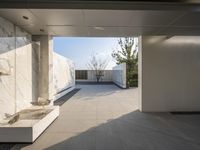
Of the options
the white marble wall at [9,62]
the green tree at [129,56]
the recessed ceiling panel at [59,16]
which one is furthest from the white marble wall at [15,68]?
the green tree at [129,56]

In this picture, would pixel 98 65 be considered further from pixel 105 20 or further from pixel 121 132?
pixel 121 132

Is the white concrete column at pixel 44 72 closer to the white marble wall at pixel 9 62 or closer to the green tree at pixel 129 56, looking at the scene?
the white marble wall at pixel 9 62

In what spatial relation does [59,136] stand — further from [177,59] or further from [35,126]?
[177,59]

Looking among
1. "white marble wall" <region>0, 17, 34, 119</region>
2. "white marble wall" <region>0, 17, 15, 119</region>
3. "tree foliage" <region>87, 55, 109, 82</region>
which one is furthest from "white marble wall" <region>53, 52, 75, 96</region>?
"tree foliage" <region>87, 55, 109, 82</region>

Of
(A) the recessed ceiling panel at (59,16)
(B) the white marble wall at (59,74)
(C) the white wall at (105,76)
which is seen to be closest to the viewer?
(A) the recessed ceiling panel at (59,16)

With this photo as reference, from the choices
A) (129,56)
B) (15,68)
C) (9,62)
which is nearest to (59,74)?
(15,68)

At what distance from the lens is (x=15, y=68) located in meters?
4.70

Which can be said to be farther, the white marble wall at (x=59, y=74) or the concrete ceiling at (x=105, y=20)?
the white marble wall at (x=59, y=74)

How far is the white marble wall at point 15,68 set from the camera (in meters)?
4.10

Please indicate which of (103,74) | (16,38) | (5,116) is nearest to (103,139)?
(5,116)

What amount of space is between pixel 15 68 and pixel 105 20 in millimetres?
2498

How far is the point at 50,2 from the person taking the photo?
3139 mm

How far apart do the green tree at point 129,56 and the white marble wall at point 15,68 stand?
953 centimetres

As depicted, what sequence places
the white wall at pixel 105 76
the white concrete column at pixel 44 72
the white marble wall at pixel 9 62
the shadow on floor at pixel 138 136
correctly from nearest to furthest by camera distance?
the shadow on floor at pixel 138 136 → the white marble wall at pixel 9 62 → the white concrete column at pixel 44 72 → the white wall at pixel 105 76
